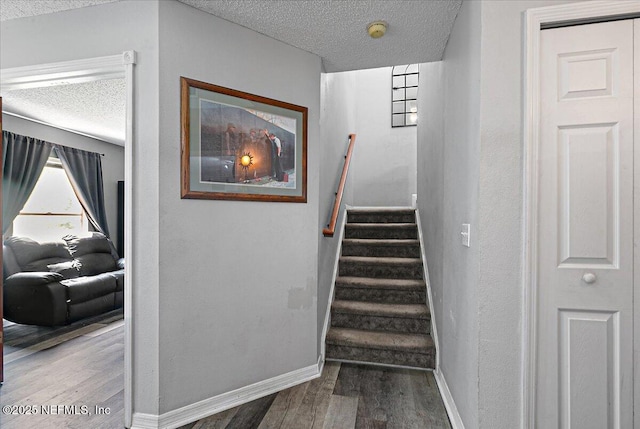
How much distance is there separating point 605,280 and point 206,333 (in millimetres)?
2047

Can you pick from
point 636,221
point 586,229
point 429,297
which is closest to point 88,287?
point 429,297

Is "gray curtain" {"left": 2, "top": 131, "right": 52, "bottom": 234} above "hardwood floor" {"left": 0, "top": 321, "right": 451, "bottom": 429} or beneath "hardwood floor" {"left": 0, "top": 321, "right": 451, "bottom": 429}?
above

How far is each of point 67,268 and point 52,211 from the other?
1276 millimetres

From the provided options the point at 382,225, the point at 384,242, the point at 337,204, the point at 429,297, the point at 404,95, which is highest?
the point at 404,95

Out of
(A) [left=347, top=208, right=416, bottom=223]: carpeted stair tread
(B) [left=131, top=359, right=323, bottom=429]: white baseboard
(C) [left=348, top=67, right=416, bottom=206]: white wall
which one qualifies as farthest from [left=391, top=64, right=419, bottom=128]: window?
(B) [left=131, top=359, right=323, bottom=429]: white baseboard

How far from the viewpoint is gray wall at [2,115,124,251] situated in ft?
14.2

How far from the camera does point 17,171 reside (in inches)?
155

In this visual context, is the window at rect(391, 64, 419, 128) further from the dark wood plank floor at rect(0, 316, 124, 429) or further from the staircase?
the dark wood plank floor at rect(0, 316, 124, 429)

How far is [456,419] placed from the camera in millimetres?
1845

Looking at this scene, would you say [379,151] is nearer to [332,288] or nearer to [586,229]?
[332,288]

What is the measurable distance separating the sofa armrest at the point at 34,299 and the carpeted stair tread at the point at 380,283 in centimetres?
293

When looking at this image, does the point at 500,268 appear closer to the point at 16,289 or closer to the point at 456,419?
the point at 456,419

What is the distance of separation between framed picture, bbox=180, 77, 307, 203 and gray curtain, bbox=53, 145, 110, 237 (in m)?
3.81

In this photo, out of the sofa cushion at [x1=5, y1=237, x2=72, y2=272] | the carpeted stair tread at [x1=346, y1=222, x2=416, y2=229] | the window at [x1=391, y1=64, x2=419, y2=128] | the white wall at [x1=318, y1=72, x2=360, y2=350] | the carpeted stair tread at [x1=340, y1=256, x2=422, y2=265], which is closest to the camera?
the white wall at [x1=318, y1=72, x2=360, y2=350]
